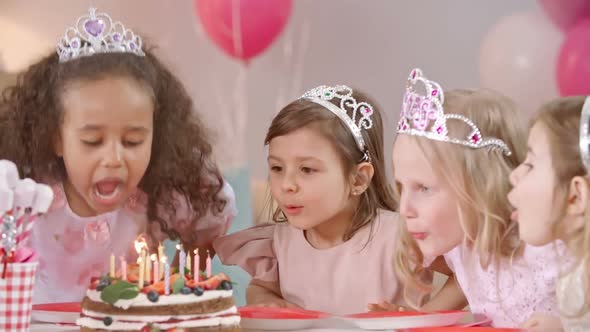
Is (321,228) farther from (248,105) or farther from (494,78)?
(494,78)

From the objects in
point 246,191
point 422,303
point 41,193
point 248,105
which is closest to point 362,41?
point 248,105

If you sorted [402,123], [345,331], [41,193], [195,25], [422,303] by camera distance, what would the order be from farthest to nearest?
1. [195,25]
2. [422,303]
3. [402,123]
4. [345,331]
5. [41,193]

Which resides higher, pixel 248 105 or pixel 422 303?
pixel 248 105

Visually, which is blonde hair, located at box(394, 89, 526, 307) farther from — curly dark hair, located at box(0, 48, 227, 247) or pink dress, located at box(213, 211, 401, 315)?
curly dark hair, located at box(0, 48, 227, 247)

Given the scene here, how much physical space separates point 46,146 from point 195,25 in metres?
0.53

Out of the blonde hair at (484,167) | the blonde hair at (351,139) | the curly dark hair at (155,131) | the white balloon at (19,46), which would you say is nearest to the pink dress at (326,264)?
the blonde hair at (351,139)

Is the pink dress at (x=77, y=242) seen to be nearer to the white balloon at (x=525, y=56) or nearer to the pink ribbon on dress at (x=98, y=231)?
the pink ribbon on dress at (x=98, y=231)

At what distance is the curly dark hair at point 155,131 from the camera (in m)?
2.51

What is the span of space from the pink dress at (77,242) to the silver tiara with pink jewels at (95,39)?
14.6 inches

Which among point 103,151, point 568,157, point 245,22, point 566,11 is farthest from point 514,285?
point 103,151

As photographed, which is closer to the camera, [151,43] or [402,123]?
[402,123]

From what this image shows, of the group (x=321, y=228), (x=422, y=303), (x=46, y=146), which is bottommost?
(x=422, y=303)

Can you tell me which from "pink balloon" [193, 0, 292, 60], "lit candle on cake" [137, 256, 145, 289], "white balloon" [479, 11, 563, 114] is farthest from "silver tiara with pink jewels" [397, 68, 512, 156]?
"lit candle on cake" [137, 256, 145, 289]

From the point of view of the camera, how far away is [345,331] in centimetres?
212
